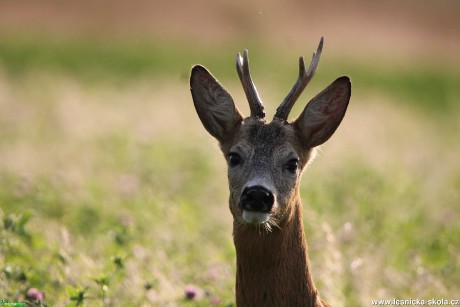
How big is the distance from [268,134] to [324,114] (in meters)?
0.39

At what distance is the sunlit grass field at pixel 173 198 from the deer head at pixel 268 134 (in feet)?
2.63

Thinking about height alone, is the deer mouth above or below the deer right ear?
below

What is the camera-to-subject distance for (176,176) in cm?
952

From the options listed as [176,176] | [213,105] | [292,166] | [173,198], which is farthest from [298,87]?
[176,176]

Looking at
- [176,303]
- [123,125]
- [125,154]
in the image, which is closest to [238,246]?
[176,303]

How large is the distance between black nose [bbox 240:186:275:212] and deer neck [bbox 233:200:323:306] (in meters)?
0.23

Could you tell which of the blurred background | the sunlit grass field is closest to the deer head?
the blurred background

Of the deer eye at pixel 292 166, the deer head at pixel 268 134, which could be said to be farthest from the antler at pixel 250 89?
the deer eye at pixel 292 166

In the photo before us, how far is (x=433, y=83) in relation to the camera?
70.9 feet

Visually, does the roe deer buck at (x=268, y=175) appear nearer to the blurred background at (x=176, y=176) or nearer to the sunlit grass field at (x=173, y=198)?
the blurred background at (x=176, y=176)

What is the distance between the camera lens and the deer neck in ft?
17.3

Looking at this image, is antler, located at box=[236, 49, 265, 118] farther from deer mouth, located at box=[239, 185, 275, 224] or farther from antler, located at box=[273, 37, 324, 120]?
deer mouth, located at box=[239, 185, 275, 224]

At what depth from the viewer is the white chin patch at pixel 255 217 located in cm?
509

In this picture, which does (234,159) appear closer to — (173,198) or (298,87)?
(298,87)
